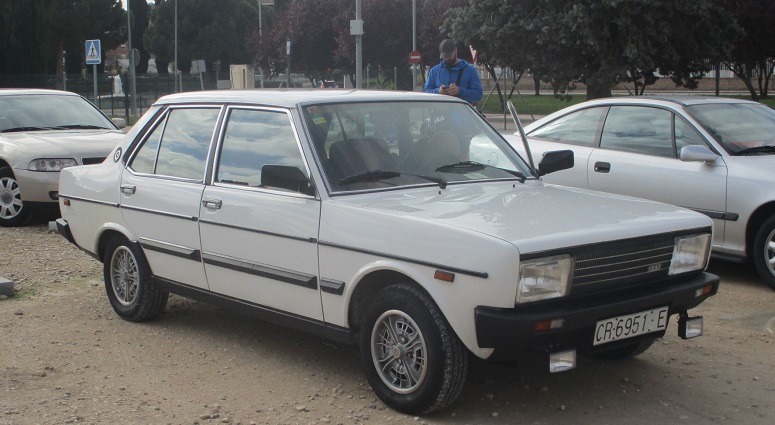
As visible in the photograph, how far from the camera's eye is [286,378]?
18.1 ft

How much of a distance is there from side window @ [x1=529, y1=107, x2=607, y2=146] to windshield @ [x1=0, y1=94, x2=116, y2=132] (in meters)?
5.96

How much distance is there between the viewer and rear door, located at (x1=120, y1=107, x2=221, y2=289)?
19.8ft

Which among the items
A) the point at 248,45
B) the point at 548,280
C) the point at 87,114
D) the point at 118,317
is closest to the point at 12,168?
the point at 87,114

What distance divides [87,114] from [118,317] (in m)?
6.39

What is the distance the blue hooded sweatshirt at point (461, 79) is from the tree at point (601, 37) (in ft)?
59.1

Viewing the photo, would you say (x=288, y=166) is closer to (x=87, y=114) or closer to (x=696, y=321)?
(x=696, y=321)

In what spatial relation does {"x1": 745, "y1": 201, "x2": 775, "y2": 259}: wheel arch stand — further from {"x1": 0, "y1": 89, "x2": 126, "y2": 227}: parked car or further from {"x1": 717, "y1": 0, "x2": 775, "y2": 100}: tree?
{"x1": 717, "y1": 0, "x2": 775, "y2": 100}: tree

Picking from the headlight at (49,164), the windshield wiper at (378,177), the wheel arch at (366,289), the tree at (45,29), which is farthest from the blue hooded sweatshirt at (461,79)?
the tree at (45,29)

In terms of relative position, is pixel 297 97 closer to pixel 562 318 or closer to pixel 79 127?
pixel 562 318

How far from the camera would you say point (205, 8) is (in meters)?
77.5

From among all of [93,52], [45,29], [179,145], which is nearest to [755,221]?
[179,145]

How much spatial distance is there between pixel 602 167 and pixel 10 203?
6895 millimetres

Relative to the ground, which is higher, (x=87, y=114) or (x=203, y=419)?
(x=87, y=114)

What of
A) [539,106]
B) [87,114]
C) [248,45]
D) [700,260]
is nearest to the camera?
[700,260]
